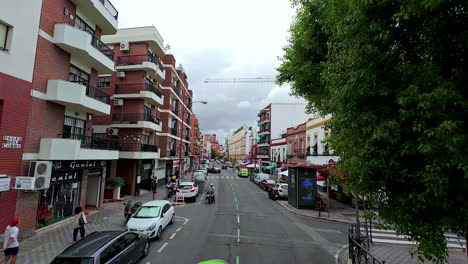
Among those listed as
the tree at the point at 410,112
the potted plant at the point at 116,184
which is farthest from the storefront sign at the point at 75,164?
the tree at the point at 410,112

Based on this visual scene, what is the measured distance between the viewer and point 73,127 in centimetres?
1418

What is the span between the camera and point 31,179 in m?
9.92

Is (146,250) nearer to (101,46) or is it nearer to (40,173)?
(40,173)

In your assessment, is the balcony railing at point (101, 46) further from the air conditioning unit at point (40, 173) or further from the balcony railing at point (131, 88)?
the air conditioning unit at point (40, 173)

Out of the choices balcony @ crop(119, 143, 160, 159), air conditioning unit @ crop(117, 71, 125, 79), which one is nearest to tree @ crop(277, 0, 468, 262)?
balcony @ crop(119, 143, 160, 159)

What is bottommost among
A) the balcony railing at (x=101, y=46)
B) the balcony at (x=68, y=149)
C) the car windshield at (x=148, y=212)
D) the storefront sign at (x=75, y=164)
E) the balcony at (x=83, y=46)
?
the car windshield at (x=148, y=212)

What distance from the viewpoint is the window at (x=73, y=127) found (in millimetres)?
13500

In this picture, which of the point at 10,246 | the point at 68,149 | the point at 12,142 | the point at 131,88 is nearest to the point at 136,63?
the point at 131,88

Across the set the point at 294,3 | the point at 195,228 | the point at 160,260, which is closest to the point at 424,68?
the point at 294,3

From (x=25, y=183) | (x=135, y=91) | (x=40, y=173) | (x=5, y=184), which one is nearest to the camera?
(x=5, y=184)

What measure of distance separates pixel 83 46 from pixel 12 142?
5989 millimetres

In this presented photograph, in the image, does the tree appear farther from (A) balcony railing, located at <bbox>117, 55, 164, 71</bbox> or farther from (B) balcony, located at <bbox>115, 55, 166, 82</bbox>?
(A) balcony railing, located at <bbox>117, 55, 164, 71</bbox>

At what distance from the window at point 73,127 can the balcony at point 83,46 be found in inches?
145

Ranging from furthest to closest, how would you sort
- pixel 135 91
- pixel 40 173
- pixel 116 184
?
1. pixel 135 91
2. pixel 116 184
3. pixel 40 173
